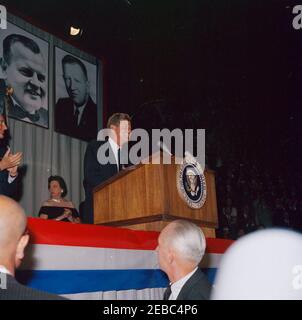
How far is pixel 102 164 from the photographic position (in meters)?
3.08

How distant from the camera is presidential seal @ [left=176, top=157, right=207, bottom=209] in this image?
2.84m

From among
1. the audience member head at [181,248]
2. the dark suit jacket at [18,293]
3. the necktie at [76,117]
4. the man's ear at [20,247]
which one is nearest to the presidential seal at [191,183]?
the audience member head at [181,248]

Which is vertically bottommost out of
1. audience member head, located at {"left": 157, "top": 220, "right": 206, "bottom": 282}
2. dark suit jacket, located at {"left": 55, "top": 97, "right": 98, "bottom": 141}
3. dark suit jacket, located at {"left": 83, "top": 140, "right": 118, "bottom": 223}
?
audience member head, located at {"left": 157, "top": 220, "right": 206, "bottom": 282}

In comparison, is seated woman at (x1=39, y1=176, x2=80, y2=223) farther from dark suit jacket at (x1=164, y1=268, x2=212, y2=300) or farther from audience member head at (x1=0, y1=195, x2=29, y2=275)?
audience member head at (x1=0, y1=195, x2=29, y2=275)

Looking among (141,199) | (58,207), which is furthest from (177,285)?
(58,207)

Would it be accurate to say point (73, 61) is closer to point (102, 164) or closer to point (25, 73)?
point (25, 73)

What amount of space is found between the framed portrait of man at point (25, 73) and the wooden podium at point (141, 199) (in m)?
2.97

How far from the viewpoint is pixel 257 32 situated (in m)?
6.51

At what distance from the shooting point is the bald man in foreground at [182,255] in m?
1.96

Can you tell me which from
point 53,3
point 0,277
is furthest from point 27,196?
point 0,277

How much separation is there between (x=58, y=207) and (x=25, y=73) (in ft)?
6.30

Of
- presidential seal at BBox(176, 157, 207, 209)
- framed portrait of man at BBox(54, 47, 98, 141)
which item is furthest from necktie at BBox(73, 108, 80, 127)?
presidential seal at BBox(176, 157, 207, 209)

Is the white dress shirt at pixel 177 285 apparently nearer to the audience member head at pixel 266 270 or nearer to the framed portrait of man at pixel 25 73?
the audience member head at pixel 266 270

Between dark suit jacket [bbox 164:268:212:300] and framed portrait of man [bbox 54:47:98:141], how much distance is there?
4.43 m
